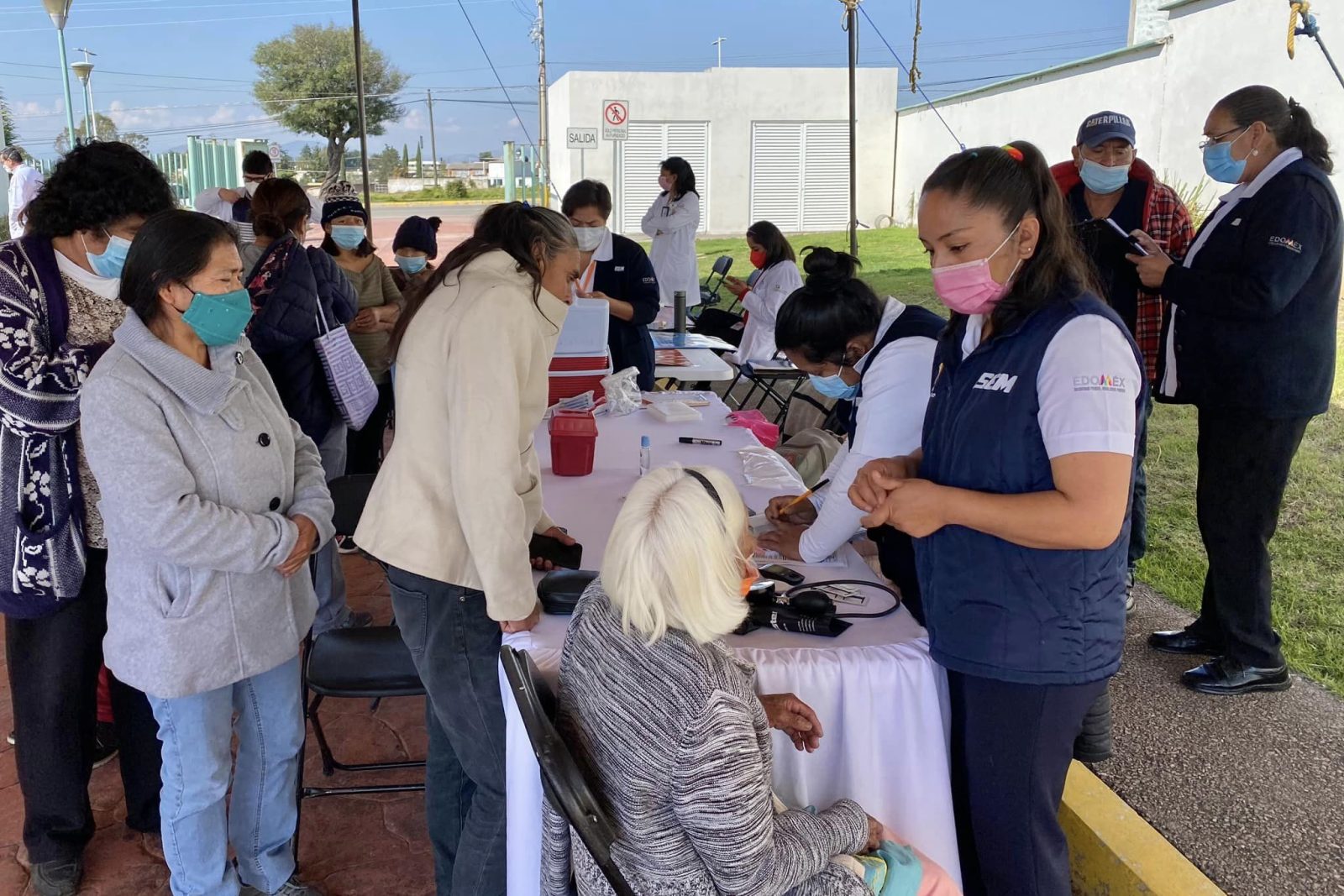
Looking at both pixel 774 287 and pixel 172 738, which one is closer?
pixel 172 738

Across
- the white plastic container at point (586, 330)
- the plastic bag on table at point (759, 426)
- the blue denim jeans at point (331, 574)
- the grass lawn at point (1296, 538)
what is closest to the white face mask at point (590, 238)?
the white plastic container at point (586, 330)

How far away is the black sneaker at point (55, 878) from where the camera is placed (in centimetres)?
228

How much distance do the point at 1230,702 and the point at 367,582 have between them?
320 centimetres

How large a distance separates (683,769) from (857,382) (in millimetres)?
1284

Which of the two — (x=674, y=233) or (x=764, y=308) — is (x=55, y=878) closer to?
(x=764, y=308)

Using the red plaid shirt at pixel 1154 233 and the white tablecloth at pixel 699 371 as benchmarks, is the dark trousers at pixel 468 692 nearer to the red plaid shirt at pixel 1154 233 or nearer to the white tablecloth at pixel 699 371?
the red plaid shirt at pixel 1154 233

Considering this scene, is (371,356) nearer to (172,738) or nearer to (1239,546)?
(172,738)

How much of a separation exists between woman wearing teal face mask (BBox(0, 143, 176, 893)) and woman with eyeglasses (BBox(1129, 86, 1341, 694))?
2746 millimetres

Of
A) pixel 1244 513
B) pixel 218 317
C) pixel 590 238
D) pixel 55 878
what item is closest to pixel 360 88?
pixel 590 238

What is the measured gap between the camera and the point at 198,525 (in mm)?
1826

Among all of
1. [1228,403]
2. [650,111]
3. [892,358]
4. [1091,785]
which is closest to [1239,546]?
[1228,403]

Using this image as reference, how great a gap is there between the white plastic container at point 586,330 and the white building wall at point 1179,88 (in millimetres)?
6115

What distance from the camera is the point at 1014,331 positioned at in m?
1.47

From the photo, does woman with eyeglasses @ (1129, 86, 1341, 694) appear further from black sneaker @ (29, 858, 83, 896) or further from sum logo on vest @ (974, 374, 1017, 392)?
black sneaker @ (29, 858, 83, 896)
